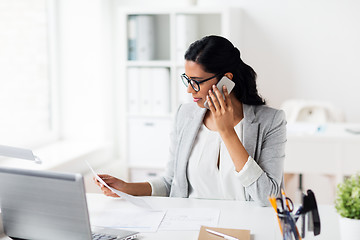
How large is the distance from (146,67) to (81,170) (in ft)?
3.01

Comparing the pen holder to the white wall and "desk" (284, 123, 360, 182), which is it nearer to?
"desk" (284, 123, 360, 182)

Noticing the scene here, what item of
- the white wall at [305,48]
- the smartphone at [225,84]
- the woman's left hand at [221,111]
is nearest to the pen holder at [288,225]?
the woman's left hand at [221,111]

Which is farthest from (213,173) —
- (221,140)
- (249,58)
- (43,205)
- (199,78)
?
(249,58)

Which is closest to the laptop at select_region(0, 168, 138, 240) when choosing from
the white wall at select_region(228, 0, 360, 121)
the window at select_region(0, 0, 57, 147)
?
the window at select_region(0, 0, 57, 147)

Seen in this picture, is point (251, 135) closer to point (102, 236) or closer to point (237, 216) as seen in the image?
point (237, 216)

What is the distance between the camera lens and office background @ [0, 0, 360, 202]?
357 centimetres

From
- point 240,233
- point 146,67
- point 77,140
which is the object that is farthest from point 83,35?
point 240,233

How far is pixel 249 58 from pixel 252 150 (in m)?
2.10

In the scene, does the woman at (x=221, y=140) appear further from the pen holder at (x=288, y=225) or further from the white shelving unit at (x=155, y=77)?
the white shelving unit at (x=155, y=77)

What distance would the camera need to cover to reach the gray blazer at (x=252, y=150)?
5.62 ft

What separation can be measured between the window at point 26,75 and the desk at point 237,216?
1491mm

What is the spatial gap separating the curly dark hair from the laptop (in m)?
0.84

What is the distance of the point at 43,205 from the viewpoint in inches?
46.8

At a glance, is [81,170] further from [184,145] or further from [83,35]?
[184,145]
